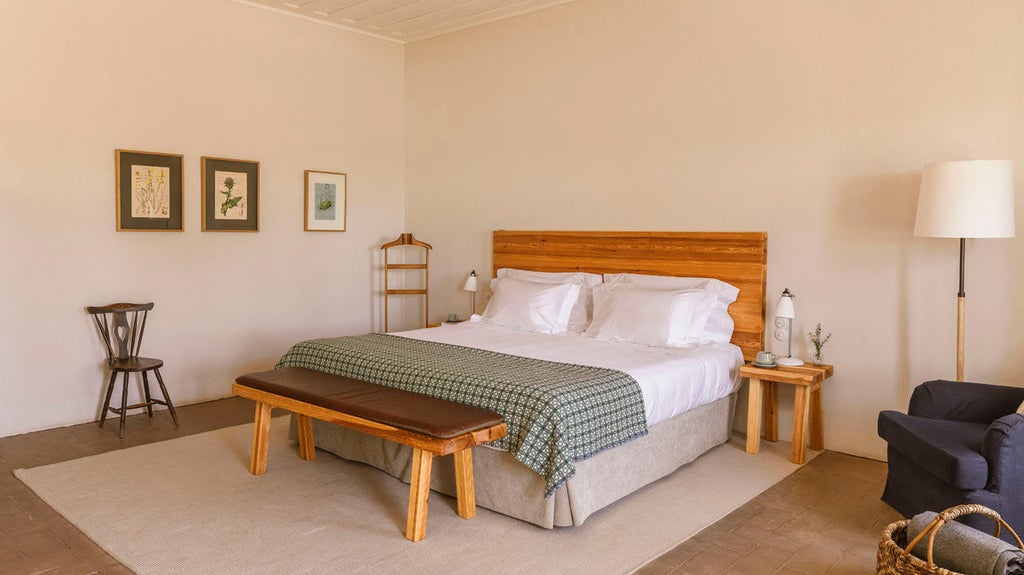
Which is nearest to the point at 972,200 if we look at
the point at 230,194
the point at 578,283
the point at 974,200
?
the point at 974,200

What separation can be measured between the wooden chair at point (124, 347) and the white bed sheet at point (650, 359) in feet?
5.22

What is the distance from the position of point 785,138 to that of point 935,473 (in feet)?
7.16

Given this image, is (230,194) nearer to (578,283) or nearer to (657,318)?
(578,283)

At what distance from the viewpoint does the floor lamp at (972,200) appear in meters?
3.40

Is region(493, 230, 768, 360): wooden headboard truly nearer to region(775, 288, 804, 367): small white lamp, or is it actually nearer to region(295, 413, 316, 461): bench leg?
region(775, 288, 804, 367): small white lamp

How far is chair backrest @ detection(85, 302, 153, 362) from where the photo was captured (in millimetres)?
4656

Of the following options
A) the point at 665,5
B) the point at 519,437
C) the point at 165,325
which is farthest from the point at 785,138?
the point at 165,325

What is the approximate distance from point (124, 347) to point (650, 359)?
3299 mm

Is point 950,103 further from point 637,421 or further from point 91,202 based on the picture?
point 91,202

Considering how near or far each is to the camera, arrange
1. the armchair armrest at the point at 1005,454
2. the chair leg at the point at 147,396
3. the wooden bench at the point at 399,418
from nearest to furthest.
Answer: the armchair armrest at the point at 1005,454 < the wooden bench at the point at 399,418 < the chair leg at the point at 147,396

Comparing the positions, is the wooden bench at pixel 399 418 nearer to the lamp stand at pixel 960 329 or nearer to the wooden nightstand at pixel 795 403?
the wooden nightstand at pixel 795 403

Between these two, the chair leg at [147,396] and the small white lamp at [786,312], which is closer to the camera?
the small white lamp at [786,312]

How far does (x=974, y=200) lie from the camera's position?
11.2ft

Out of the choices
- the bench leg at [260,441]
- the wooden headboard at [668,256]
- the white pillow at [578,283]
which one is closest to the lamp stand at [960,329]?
the wooden headboard at [668,256]
